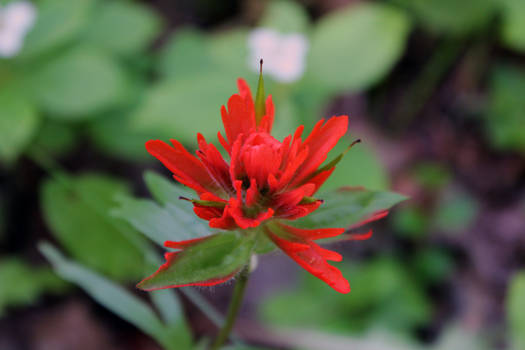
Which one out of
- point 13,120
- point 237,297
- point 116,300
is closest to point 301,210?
point 237,297

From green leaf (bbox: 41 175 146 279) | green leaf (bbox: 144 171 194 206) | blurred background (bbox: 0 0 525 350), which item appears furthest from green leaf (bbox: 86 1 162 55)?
green leaf (bbox: 144 171 194 206)

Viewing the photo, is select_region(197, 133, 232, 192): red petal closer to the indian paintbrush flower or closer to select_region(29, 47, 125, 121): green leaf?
the indian paintbrush flower

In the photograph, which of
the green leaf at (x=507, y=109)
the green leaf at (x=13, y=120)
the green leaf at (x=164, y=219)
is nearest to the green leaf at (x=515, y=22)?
the green leaf at (x=507, y=109)

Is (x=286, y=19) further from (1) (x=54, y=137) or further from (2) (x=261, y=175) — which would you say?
(2) (x=261, y=175)

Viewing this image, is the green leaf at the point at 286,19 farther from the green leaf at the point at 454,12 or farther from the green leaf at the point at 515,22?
the green leaf at the point at 515,22

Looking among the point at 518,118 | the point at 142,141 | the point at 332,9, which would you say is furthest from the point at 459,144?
the point at 142,141

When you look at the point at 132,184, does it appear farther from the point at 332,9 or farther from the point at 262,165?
the point at 262,165
